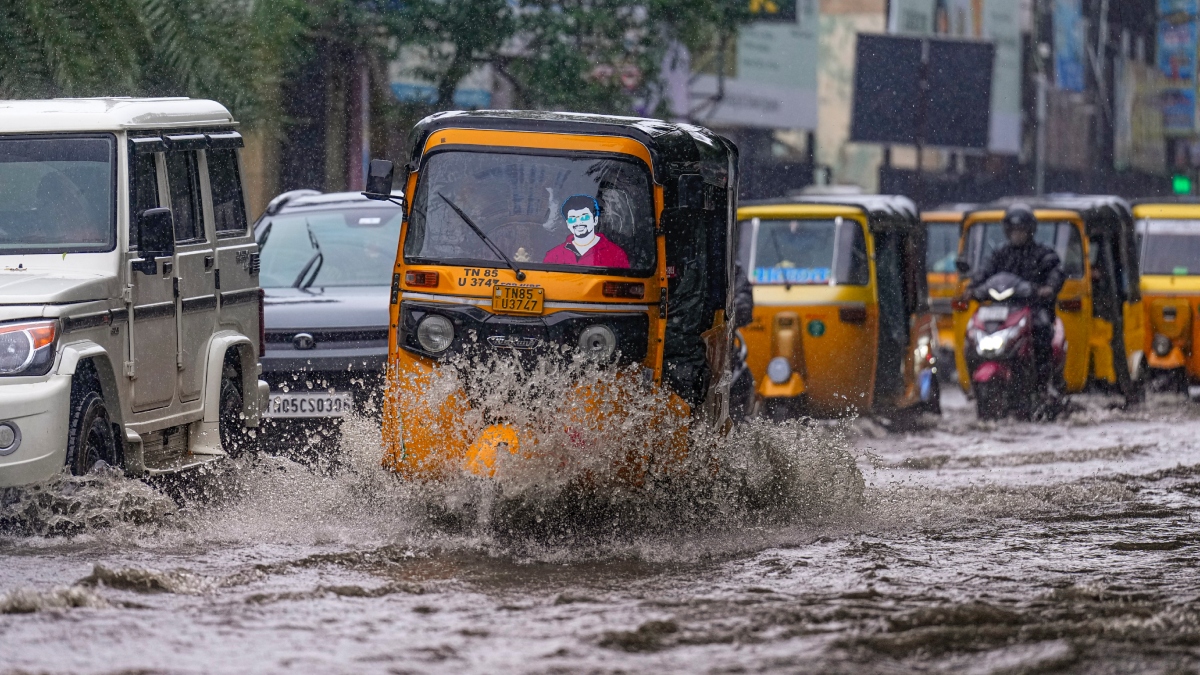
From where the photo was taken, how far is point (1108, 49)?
60.7 meters

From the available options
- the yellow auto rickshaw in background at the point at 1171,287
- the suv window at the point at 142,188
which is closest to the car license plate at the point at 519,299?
the suv window at the point at 142,188

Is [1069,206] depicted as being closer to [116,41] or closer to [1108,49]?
[116,41]

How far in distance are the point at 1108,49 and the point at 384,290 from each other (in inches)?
2081

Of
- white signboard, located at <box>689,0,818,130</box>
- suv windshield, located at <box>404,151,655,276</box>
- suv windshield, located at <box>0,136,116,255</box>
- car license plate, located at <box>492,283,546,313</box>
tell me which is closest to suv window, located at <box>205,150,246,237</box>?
suv windshield, located at <box>0,136,116,255</box>

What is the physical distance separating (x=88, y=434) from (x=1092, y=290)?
474 inches

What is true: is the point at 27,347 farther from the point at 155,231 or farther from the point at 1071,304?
the point at 1071,304

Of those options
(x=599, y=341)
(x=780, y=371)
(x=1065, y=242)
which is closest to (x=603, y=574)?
(x=599, y=341)

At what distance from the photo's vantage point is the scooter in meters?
16.7

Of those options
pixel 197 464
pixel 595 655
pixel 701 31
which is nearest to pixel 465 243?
pixel 197 464

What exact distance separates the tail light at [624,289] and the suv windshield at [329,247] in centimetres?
296

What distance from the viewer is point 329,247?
38.8 feet

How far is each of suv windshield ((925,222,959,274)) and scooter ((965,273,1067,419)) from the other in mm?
9395

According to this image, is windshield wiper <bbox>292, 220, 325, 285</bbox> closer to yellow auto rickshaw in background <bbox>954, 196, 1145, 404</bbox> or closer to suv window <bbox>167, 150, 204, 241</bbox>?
suv window <bbox>167, 150, 204, 241</bbox>

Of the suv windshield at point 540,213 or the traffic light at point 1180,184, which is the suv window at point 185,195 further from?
the traffic light at point 1180,184
